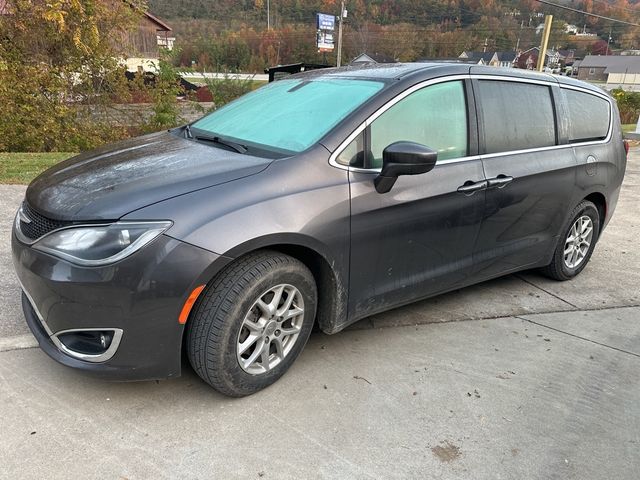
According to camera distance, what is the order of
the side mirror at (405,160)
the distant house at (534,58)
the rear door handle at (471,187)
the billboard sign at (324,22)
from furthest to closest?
1. the distant house at (534,58)
2. the billboard sign at (324,22)
3. the rear door handle at (471,187)
4. the side mirror at (405,160)

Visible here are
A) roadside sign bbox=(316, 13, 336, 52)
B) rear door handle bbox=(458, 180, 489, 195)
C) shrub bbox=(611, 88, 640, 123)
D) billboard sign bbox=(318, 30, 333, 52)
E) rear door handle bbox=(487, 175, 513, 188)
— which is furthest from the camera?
roadside sign bbox=(316, 13, 336, 52)

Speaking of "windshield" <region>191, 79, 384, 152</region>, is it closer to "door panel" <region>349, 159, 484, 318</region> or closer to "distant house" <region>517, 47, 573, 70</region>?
"door panel" <region>349, 159, 484, 318</region>

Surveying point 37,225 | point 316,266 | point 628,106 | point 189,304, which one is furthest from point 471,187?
point 628,106

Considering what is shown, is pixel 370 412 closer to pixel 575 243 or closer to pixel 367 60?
pixel 575 243

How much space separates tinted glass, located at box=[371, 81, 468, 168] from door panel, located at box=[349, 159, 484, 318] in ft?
0.43

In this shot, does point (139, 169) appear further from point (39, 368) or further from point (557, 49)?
point (557, 49)

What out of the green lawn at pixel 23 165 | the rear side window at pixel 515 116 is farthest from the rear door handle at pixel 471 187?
the green lawn at pixel 23 165

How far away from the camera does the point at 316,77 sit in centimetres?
361

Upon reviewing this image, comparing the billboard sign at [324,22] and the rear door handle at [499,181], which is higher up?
the billboard sign at [324,22]

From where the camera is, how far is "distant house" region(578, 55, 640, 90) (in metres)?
76.7

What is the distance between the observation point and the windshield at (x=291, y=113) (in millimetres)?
2938

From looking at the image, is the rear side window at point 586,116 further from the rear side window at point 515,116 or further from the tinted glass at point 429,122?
the tinted glass at point 429,122

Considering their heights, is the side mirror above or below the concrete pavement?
above

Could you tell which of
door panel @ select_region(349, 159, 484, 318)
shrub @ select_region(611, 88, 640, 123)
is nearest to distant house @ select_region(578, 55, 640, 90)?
shrub @ select_region(611, 88, 640, 123)
